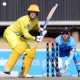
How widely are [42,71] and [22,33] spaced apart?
11.3 feet

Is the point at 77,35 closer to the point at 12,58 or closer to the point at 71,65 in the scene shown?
the point at 71,65

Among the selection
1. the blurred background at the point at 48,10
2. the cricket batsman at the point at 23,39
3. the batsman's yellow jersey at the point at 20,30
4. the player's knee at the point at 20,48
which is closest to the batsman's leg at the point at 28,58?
the cricket batsman at the point at 23,39

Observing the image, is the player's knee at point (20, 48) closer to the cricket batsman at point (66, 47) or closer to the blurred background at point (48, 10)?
the cricket batsman at point (66, 47)

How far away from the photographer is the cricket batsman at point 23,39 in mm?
9836

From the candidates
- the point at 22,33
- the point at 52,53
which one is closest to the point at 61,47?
the point at 52,53

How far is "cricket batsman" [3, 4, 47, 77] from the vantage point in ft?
32.3

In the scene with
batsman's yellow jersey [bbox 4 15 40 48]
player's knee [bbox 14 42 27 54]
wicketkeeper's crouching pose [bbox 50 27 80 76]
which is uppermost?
batsman's yellow jersey [bbox 4 15 40 48]

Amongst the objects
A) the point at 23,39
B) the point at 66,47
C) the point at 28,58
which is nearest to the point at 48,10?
the point at 66,47

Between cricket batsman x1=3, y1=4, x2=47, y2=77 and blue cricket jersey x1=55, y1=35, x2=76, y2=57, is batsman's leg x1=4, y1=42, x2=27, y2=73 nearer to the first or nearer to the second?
cricket batsman x1=3, y1=4, x2=47, y2=77

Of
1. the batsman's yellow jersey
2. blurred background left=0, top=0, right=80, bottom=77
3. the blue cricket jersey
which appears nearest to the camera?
the batsman's yellow jersey

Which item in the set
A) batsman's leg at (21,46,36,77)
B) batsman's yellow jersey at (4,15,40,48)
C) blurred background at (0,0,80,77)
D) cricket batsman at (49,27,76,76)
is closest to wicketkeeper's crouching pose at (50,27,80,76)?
cricket batsman at (49,27,76,76)

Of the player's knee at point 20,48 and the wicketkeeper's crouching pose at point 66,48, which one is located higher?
the player's knee at point 20,48

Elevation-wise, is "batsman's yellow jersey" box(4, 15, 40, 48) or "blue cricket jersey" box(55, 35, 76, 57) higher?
"batsman's yellow jersey" box(4, 15, 40, 48)

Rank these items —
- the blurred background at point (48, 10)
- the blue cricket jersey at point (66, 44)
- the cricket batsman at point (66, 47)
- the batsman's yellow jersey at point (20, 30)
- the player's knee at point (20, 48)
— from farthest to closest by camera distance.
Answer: the blurred background at point (48, 10) → the blue cricket jersey at point (66, 44) → the cricket batsman at point (66, 47) → the batsman's yellow jersey at point (20, 30) → the player's knee at point (20, 48)
